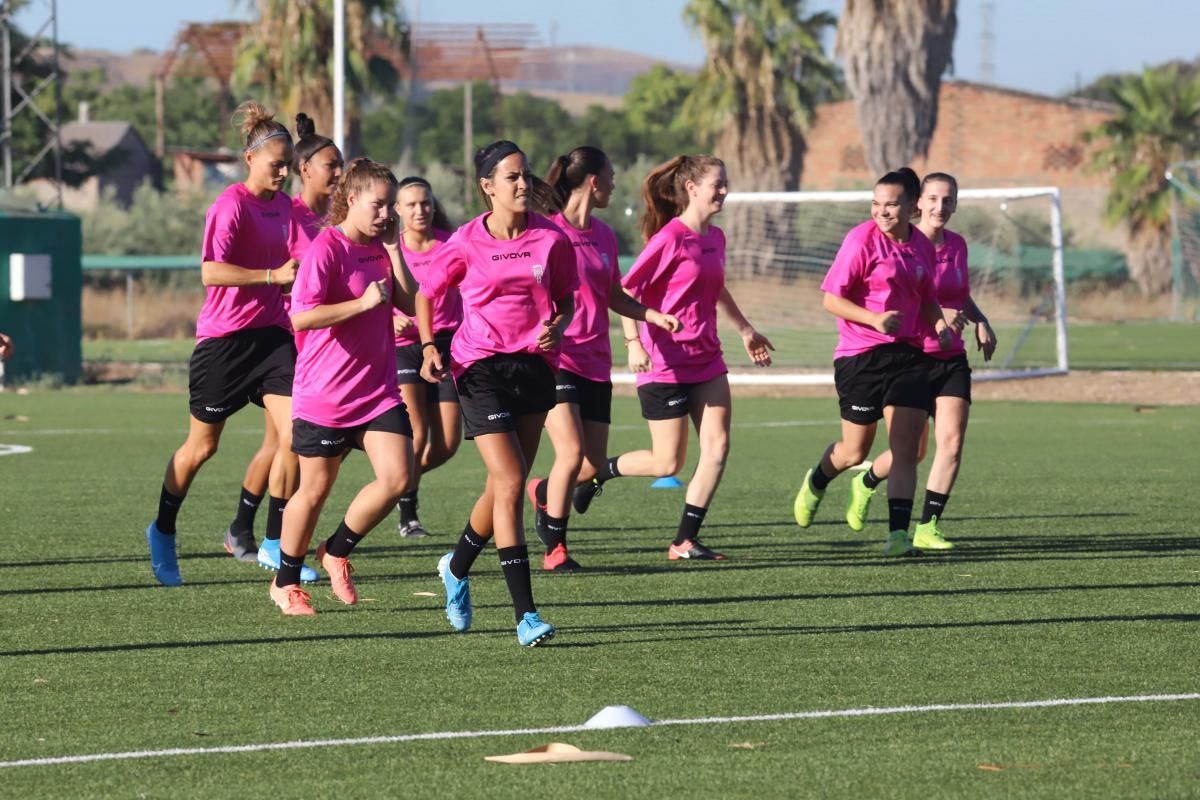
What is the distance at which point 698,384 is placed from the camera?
11.2 m

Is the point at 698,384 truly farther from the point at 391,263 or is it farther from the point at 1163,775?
the point at 1163,775

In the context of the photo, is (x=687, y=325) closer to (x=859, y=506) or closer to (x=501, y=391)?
(x=859, y=506)

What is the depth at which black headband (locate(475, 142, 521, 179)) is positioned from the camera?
27.2 feet

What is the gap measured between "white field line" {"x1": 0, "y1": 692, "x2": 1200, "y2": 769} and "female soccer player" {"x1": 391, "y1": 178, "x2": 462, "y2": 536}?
14.3 feet

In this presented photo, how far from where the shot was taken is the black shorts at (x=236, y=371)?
10.1 meters

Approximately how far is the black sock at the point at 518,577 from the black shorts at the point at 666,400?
2.98 metres

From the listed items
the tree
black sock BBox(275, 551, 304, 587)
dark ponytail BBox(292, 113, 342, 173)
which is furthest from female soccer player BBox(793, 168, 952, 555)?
the tree

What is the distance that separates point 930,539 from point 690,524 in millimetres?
1353

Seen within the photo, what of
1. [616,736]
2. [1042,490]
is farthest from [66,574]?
[1042,490]

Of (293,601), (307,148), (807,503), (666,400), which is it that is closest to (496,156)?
(307,148)

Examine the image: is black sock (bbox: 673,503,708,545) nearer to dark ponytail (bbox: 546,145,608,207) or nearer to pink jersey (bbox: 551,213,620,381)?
pink jersey (bbox: 551,213,620,381)

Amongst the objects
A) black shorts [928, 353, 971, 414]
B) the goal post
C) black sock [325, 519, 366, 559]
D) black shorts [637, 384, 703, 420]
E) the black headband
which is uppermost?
the black headband

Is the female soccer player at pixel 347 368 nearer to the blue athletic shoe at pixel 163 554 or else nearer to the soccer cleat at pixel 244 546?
the blue athletic shoe at pixel 163 554

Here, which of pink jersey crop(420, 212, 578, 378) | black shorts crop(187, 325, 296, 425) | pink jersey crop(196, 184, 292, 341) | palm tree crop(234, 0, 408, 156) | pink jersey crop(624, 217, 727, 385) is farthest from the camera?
palm tree crop(234, 0, 408, 156)
